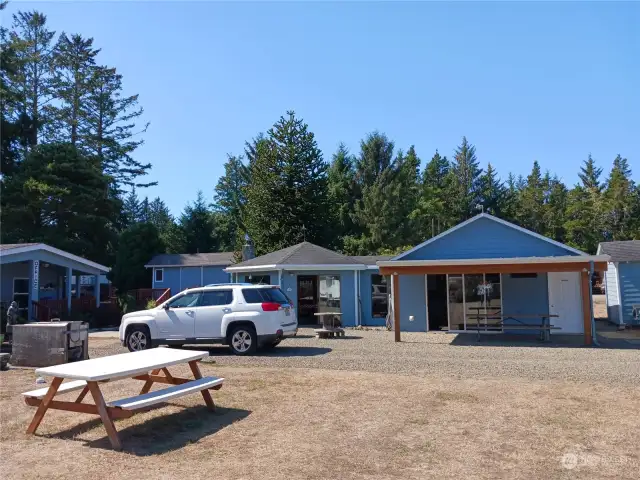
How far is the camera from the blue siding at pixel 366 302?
21.8 m

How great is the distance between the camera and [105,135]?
48812 mm

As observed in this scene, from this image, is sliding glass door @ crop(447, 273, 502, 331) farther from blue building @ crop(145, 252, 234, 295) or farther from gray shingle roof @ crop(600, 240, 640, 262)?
blue building @ crop(145, 252, 234, 295)

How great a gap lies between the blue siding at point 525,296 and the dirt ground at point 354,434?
9161mm

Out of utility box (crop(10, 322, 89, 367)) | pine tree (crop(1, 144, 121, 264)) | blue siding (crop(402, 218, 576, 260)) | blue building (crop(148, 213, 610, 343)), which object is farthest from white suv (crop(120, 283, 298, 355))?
pine tree (crop(1, 144, 121, 264))

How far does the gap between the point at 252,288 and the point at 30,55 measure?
40.2 metres

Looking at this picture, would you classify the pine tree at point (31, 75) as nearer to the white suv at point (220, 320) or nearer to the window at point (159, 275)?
the window at point (159, 275)

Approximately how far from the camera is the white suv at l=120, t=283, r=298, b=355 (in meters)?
13.0

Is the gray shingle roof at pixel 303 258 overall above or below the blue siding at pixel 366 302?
above

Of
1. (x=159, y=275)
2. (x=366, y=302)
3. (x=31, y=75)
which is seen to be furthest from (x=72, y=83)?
(x=366, y=302)

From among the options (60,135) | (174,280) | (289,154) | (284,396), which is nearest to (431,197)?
(289,154)

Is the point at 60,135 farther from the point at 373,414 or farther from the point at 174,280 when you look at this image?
the point at 373,414

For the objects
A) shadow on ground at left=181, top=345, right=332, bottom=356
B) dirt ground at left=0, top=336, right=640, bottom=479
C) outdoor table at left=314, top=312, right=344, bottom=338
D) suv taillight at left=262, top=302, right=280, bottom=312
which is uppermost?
suv taillight at left=262, top=302, right=280, bottom=312

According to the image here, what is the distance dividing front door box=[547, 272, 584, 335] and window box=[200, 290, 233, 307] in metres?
11.3

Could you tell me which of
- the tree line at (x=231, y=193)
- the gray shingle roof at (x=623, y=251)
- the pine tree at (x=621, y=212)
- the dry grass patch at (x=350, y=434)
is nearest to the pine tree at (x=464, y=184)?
the tree line at (x=231, y=193)
